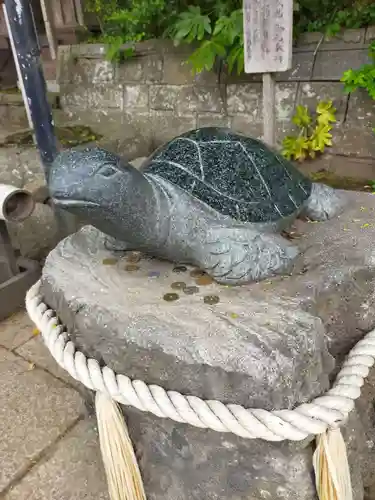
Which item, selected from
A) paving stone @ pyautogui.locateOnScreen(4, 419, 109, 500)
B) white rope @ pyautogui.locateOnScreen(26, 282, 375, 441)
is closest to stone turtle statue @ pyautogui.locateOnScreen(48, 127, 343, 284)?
white rope @ pyautogui.locateOnScreen(26, 282, 375, 441)

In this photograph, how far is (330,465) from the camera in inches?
32.4

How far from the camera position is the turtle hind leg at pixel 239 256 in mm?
955

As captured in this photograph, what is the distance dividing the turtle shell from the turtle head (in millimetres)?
167

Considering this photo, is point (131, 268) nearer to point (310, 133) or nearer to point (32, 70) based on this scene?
point (32, 70)

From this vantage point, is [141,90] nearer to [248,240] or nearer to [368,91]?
[368,91]

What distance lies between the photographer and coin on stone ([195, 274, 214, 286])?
997 millimetres

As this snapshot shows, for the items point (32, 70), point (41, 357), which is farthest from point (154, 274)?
point (32, 70)

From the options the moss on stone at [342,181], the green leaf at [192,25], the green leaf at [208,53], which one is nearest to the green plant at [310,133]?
the moss on stone at [342,181]

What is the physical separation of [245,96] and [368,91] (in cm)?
73

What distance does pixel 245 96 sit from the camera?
2.57 metres

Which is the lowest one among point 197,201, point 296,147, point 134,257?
point 296,147

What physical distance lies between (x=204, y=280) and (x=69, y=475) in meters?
0.69

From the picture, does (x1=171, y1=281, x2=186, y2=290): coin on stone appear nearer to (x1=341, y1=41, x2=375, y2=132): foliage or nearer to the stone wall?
(x1=341, y1=41, x2=375, y2=132): foliage

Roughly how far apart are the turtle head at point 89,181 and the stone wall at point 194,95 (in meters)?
1.74
